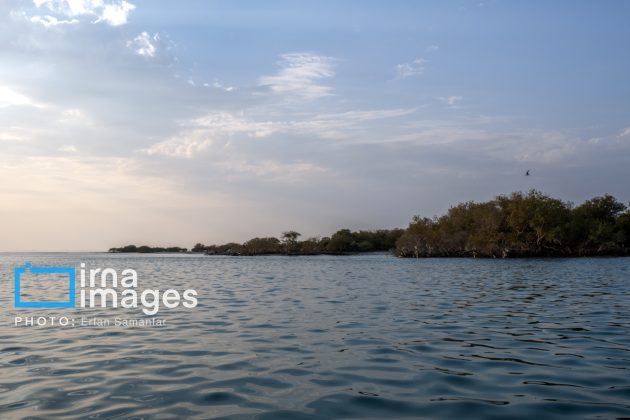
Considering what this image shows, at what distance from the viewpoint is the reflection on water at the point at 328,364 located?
25.2 ft

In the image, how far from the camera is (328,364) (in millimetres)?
10367

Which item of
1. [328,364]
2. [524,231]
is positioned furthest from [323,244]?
[328,364]

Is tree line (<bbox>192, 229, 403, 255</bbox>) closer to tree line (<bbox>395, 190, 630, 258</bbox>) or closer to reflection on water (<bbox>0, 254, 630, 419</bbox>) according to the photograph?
tree line (<bbox>395, 190, 630, 258</bbox>)

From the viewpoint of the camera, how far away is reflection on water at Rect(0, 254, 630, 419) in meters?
7.67

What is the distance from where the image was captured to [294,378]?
930 centimetres

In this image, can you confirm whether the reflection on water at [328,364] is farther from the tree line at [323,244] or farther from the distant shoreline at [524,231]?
the tree line at [323,244]

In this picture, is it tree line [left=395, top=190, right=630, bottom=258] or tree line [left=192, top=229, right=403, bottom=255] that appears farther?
tree line [left=192, top=229, right=403, bottom=255]

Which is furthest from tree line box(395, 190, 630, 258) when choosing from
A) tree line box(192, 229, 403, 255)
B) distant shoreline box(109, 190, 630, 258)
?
tree line box(192, 229, 403, 255)

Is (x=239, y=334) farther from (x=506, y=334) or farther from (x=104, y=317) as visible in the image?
(x=506, y=334)

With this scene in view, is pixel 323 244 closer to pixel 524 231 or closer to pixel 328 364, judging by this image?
pixel 524 231

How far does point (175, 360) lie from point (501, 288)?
2098 centimetres

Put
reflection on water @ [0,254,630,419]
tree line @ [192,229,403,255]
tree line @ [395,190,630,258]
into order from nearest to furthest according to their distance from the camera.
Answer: reflection on water @ [0,254,630,419] < tree line @ [395,190,630,258] < tree line @ [192,229,403,255]

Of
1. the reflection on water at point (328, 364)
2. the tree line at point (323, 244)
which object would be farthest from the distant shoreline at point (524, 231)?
the reflection on water at point (328, 364)

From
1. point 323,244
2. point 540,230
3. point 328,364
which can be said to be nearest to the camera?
point 328,364
